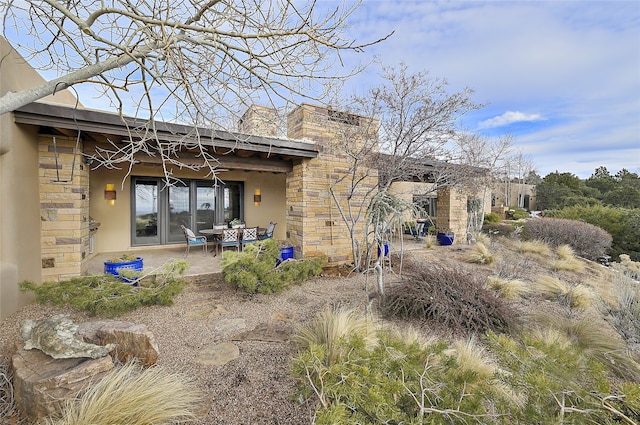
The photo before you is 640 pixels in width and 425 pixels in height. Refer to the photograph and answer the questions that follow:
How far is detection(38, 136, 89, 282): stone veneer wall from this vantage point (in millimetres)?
4012

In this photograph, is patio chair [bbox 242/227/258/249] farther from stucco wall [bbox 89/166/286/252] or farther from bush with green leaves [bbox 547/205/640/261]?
bush with green leaves [bbox 547/205/640/261]

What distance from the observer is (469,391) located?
1.66 m

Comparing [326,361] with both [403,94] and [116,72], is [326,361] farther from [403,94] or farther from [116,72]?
[403,94]

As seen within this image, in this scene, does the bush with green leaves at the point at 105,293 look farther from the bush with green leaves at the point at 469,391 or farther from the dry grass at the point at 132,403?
the bush with green leaves at the point at 469,391

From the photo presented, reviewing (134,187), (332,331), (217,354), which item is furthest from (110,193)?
(332,331)

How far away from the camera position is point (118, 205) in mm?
7219

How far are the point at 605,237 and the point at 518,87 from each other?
20.9ft

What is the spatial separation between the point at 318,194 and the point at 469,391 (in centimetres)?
460

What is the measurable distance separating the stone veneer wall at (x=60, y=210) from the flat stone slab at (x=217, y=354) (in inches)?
122

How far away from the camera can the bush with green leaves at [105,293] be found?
10.1ft

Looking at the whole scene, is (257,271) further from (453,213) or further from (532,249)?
(532,249)

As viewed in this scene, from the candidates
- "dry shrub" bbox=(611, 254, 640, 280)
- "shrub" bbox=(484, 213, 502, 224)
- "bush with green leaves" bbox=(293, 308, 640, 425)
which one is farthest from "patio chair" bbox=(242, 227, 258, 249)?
"shrub" bbox=(484, 213, 502, 224)

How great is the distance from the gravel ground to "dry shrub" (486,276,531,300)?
2.05 meters

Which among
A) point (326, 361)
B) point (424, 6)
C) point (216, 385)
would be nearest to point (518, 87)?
point (424, 6)
